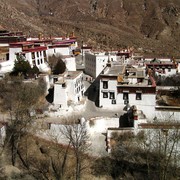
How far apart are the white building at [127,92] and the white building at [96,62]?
7807 millimetres

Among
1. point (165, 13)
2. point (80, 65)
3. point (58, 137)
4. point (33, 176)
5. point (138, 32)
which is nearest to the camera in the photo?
point (33, 176)

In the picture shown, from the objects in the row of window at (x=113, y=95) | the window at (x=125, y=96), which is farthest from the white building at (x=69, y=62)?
the window at (x=125, y=96)

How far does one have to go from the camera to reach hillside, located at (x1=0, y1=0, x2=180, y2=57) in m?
101

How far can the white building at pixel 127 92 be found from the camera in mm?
32659

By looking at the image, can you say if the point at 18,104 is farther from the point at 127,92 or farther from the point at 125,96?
the point at 127,92

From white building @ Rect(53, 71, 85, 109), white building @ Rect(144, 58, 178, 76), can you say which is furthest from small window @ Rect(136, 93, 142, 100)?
white building @ Rect(144, 58, 178, 76)

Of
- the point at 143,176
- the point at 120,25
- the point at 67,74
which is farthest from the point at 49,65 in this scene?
the point at 120,25

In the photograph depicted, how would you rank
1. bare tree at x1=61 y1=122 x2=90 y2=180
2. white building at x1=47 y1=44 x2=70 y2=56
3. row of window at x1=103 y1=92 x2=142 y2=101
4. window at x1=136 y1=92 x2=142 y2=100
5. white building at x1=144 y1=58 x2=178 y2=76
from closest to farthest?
1. bare tree at x1=61 y1=122 x2=90 y2=180
2. window at x1=136 y1=92 x2=142 y2=100
3. row of window at x1=103 y1=92 x2=142 y2=101
4. white building at x1=47 y1=44 x2=70 y2=56
5. white building at x1=144 y1=58 x2=178 y2=76

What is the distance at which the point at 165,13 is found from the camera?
449ft

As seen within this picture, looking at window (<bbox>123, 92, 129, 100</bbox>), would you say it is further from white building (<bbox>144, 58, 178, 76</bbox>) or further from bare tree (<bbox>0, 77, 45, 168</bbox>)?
white building (<bbox>144, 58, 178, 76</bbox>)

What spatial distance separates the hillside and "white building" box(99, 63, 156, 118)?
191 ft

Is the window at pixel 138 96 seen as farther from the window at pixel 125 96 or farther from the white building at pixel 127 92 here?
the window at pixel 125 96

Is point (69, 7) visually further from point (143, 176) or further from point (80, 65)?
point (143, 176)

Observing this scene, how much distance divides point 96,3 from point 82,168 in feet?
449
